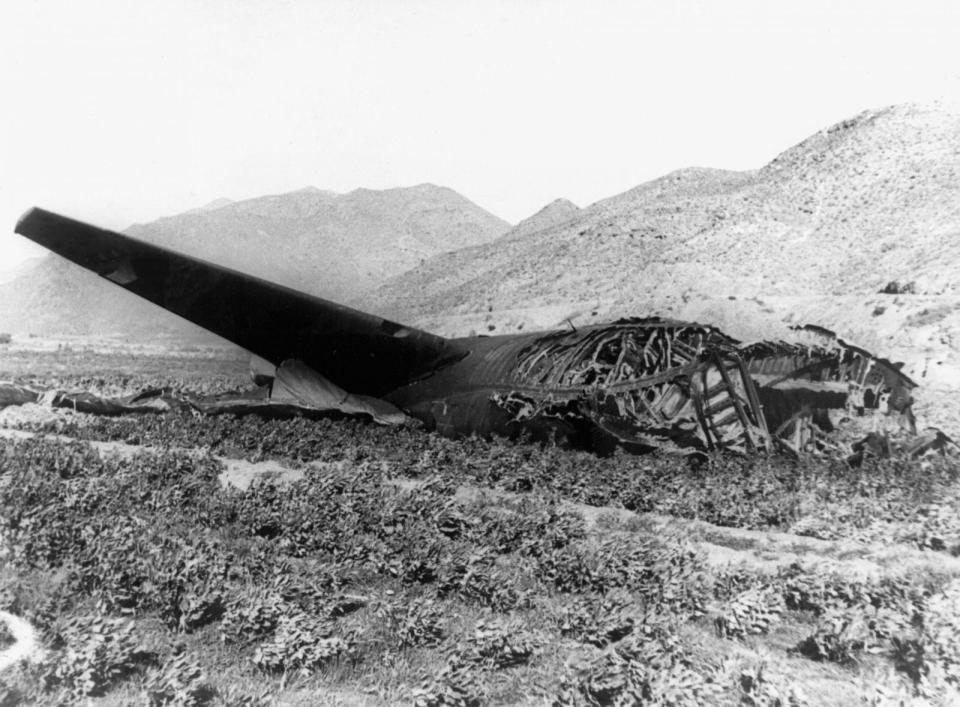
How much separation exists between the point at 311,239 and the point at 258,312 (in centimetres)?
12883

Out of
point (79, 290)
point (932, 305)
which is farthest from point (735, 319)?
point (79, 290)

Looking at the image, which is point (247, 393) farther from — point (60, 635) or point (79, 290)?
point (79, 290)

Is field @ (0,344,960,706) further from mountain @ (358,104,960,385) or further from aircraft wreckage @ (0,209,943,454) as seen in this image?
mountain @ (358,104,960,385)

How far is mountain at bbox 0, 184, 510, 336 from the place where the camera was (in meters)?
92.6

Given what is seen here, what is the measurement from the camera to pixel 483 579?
5766mm

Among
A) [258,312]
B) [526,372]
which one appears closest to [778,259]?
[526,372]

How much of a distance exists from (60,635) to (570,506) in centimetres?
485

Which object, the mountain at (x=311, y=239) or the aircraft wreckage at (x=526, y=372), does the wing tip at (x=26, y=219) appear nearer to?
the aircraft wreckage at (x=526, y=372)

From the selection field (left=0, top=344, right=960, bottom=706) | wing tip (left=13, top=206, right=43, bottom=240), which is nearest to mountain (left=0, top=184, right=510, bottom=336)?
wing tip (left=13, top=206, right=43, bottom=240)

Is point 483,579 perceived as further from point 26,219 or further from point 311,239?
point 311,239

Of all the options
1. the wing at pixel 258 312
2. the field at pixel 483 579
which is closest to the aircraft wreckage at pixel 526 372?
the wing at pixel 258 312

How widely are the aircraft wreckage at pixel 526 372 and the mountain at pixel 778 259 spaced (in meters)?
7.99

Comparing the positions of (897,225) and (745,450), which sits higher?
(897,225)

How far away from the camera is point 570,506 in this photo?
796 cm
